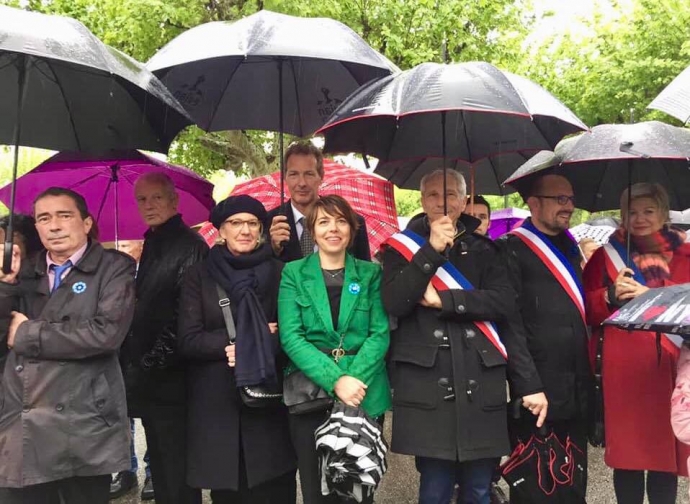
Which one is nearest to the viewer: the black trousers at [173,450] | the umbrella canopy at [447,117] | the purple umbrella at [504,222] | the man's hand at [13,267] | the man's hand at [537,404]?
the umbrella canopy at [447,117]

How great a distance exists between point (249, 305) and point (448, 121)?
1817 mm

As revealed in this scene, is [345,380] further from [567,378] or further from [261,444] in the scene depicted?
[567,378]

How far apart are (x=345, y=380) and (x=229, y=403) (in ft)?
2.12

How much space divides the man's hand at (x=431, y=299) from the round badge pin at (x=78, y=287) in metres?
1.63

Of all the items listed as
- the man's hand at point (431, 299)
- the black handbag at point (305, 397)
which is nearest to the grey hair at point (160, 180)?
the black handbag at point (305, 397)

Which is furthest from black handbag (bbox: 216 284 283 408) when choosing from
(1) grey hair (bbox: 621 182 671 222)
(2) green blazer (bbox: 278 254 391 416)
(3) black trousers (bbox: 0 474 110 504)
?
(1) grey hair (bbox: 621 182 671 222)

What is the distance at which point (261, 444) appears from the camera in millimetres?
3312

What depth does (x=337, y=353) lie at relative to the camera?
10.5 feet

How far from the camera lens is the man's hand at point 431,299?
320 centimetres

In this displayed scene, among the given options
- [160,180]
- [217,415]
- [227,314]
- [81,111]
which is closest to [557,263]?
[227,314]

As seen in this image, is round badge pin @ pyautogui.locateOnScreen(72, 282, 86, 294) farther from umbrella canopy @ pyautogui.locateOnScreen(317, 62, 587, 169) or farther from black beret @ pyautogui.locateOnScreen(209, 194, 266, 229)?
umbrella canopy @ pyautogui.locateOnScreen(317, 62, 587, 169)

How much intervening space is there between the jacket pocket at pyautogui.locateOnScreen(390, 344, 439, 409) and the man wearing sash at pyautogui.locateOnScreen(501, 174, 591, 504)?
52cm

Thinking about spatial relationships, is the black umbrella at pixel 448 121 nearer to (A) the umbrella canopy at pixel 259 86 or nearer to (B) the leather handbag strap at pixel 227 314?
(A) the umbrella canopy at pixel 259 86

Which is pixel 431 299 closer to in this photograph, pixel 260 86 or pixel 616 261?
pixel 616 261
